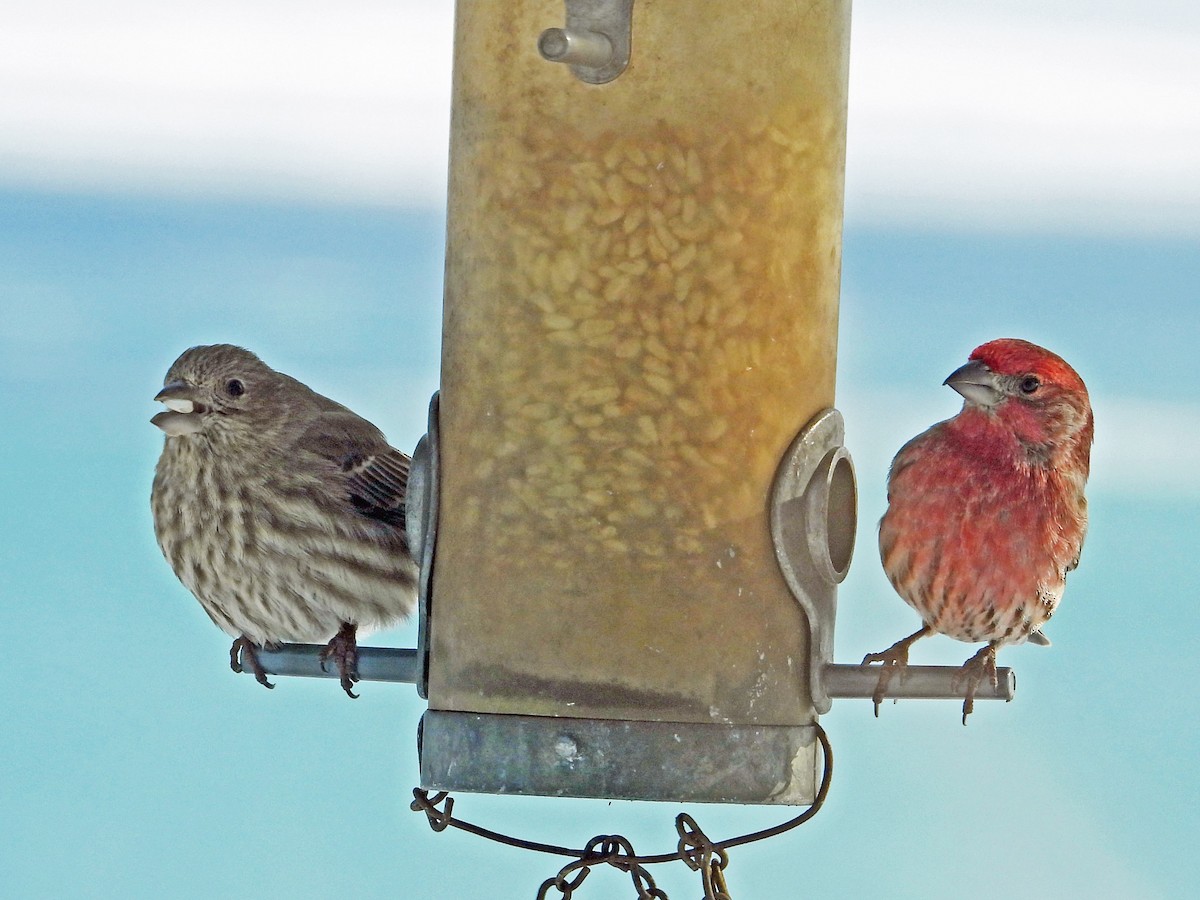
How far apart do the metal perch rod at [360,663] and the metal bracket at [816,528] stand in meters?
1.10

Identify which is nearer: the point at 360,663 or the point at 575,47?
the point at 575,47

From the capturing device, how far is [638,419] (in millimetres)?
4465

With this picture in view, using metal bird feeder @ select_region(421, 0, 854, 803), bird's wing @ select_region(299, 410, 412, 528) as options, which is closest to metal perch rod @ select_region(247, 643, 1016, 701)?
metal bird feeder @ select_region(421, 0, 854, 803)

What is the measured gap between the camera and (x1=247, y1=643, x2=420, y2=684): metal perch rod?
4.98 m

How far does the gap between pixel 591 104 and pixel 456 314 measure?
2.30ft

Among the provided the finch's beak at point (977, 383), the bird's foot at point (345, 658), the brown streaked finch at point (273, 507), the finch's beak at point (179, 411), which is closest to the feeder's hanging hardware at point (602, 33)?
the finch's beak at point (977, 383)

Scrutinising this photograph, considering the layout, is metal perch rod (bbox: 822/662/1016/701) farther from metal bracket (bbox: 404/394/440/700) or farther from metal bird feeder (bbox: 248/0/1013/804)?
metal bracket (bbox: 404/394/440/700)

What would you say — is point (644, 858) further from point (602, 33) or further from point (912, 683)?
point (602, 33)

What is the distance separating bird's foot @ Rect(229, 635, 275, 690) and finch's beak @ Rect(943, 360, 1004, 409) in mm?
2417

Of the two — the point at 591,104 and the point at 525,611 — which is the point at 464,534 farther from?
the point at 591,104

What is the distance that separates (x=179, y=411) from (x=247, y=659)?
102cm

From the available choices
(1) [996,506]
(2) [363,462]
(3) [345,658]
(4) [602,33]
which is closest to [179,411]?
(2) [363,462]

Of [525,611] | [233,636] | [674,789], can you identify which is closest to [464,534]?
[525,611]

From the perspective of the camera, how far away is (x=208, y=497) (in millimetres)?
6027
